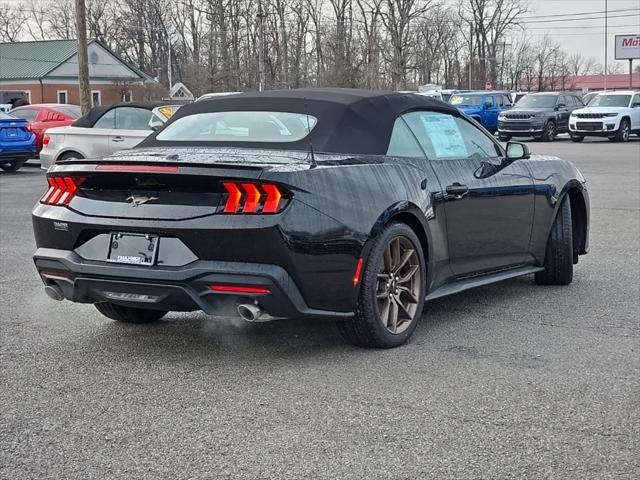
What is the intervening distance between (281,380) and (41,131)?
19.9 m

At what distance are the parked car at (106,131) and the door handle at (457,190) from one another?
10.8 metres

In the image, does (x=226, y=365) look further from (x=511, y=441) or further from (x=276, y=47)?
(x=276, y=47)

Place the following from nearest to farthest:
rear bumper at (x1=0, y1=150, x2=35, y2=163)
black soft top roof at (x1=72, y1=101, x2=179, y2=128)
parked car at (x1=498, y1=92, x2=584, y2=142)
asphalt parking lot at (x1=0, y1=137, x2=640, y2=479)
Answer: asphalt parking lot at (x1=0, y1=137, x2=640, y2=479) < black soft top roof at (x1=72, y1=101, x2=179, y2=128) < rear bumper at (x1=0, y1=150, x2=35, y2=163) < parked car at (x1=498, y1=92, x2=584, y2=142)

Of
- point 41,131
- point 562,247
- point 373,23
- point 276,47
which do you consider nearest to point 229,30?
point 276,47

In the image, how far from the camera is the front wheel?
36.5 m

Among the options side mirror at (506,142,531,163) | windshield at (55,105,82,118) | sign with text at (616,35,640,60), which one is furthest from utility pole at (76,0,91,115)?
sign with text at (616,35,640,60)

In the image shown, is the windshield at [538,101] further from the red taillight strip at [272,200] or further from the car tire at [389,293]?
the red taillight strip at [272,200]

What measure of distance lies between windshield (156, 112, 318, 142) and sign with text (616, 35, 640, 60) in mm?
81678

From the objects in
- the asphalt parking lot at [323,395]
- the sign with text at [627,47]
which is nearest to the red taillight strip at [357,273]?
the asphalt parking lot at [323,395]

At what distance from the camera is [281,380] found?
4809 mm

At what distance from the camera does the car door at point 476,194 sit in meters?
6.06

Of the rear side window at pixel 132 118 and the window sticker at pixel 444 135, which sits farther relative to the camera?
the rear side window at pixel 132 118

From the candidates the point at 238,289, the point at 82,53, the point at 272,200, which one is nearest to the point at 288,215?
the point at 272,200

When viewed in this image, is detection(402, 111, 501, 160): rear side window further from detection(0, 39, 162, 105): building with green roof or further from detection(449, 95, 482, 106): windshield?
detection(0, 39, 162, 105): building with green roof
